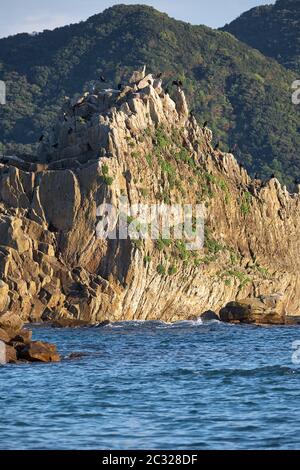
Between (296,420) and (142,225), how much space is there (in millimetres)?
58561

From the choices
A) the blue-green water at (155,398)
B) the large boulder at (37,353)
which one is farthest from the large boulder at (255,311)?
the large boulder at (37,353)

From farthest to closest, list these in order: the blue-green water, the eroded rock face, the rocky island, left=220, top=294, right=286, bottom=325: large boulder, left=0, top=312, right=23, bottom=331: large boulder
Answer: left=220, top=294, right=286, bottom=325: large boulder < the rocky island < left=0, top=312, right=23, bottom=331: large boulder < the eroded rock face < the blue-green water

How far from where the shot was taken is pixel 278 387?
53.5m

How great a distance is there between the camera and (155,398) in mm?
49344

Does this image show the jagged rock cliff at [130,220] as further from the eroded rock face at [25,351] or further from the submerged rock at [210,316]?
the eroded rock face at [25,351]

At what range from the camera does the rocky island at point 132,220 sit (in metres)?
95.9

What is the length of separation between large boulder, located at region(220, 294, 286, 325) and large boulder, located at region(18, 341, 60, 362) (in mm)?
39396

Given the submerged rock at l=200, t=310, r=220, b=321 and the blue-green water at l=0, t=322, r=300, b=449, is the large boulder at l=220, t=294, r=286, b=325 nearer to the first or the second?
the submerged rock at l=200, t=310, r=220, b=321

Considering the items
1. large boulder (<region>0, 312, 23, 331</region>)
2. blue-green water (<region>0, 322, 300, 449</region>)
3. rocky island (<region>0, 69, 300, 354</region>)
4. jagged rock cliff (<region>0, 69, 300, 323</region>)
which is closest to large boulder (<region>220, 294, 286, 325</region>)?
rocky island (<region>0, 69, 300, 354</region>)

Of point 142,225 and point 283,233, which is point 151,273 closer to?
point 142,225

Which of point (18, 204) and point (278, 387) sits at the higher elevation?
point (18, 204)

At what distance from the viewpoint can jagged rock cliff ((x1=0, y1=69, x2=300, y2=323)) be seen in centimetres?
9594

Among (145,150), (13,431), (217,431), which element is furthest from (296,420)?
(145,150)

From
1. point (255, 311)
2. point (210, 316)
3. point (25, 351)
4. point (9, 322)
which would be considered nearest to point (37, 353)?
point (25, 351)
